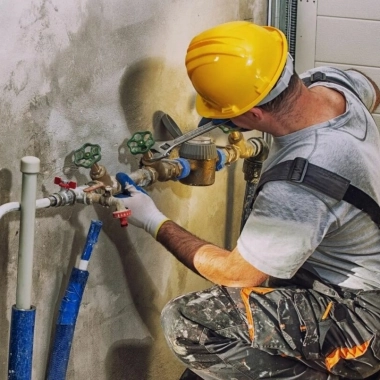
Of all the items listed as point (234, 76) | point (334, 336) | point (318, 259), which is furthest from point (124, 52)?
point (334, 336)

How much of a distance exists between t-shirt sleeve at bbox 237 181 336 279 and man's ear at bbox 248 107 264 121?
0.15 m

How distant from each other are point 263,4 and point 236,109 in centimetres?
89

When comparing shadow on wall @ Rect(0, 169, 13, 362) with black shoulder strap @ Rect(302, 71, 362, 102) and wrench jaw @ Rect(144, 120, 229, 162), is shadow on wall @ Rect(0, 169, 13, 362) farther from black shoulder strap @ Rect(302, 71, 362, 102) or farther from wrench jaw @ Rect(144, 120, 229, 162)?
black shoulder strap @ Rect(302, 71, 362, 102)

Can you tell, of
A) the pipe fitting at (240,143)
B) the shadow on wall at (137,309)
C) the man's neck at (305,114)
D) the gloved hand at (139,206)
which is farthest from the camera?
the pipe fitting at (240,143)

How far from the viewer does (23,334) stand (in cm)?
143

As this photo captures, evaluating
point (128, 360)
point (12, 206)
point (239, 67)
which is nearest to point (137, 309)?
point (128, 360)

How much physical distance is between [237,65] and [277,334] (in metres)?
0.62

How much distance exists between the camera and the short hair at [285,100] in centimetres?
155

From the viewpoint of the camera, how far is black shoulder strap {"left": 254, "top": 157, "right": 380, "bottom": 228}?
149cm

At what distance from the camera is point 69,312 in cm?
160

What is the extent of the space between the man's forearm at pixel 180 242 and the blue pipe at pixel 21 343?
1.27ft

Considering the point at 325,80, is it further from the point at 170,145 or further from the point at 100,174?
the point at 100,174

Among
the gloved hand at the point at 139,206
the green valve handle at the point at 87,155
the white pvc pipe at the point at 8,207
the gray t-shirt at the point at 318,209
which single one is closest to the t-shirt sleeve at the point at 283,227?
the gray t-shirt at the point at 318,209

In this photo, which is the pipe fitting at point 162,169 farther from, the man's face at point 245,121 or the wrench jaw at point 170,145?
the man's face at point 245,121
